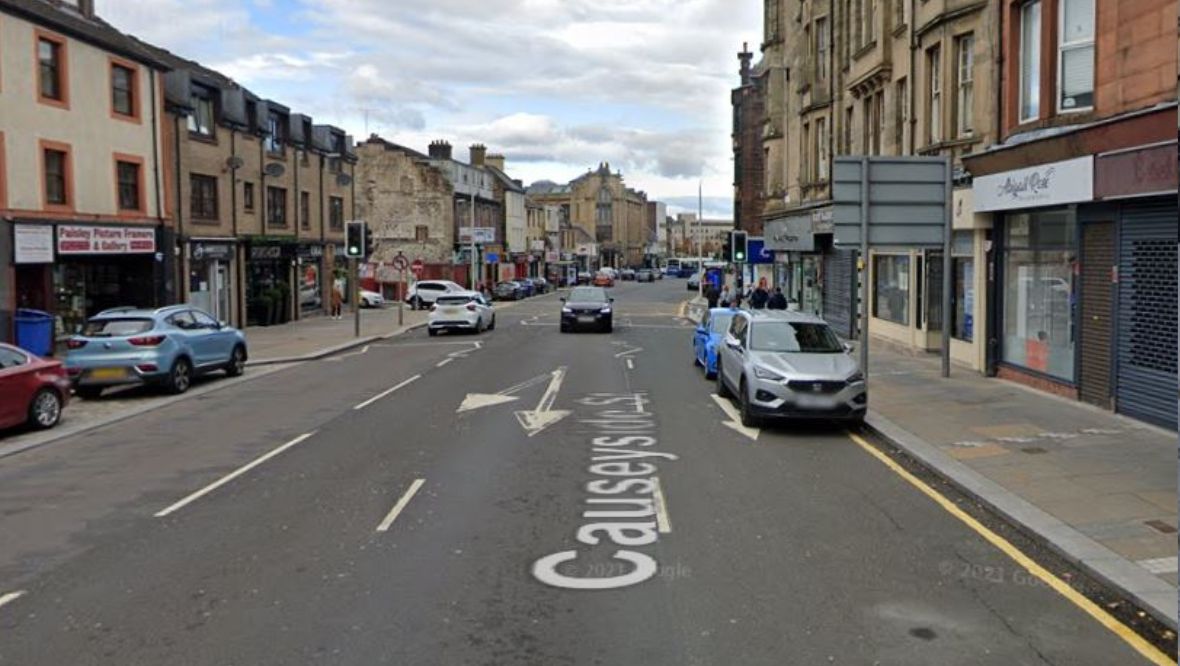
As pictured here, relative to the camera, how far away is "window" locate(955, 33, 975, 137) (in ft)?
64.3

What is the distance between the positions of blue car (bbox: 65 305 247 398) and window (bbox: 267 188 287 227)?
1967 centimetres

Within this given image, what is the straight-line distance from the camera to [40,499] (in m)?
9.82

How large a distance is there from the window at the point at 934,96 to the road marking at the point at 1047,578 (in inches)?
486

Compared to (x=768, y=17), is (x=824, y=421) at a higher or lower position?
lower

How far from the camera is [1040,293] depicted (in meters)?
16.2

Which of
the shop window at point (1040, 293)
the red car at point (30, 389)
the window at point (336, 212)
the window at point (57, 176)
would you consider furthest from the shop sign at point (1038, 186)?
the window at point (336, 212)

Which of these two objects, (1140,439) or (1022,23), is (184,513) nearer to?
(1140,439)

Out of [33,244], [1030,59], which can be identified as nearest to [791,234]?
[1030,59]

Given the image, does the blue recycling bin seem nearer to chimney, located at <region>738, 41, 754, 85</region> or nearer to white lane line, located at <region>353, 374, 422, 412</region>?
white lane line, located at <region>353, 374, 422, 412</region>

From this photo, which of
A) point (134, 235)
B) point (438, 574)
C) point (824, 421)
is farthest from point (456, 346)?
point (438, 574)

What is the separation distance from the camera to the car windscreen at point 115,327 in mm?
17500

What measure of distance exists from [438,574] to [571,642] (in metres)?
1.62

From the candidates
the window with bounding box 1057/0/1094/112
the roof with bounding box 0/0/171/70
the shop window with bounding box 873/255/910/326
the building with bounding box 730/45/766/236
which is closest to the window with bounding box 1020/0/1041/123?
the window with bounding box 1057/0/1094/112

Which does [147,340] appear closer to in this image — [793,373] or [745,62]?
[793,373]
